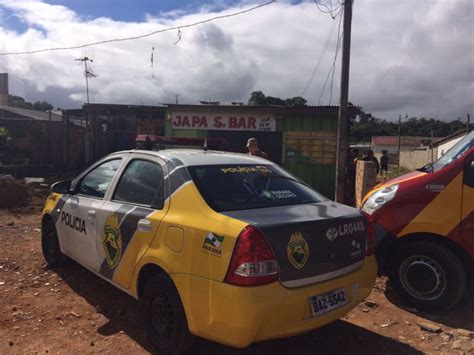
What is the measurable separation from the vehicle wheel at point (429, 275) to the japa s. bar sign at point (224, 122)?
9.61 meters

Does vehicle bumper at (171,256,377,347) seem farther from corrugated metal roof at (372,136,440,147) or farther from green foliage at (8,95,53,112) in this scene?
corrugated metal roof at (372,136,440,147)

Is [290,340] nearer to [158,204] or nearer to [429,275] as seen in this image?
[158,204]

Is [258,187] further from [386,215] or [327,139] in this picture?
[327,139]

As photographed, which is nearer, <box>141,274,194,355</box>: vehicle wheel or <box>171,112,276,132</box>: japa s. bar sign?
<box>141,274,194,355</box>: vehicle wheel

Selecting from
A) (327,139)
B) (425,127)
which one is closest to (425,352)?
(327,139)

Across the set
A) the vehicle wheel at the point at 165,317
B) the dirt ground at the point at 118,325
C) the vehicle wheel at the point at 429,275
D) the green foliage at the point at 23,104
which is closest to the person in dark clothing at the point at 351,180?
the dirt ground at the point at 118,325

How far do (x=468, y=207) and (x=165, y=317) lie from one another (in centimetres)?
306

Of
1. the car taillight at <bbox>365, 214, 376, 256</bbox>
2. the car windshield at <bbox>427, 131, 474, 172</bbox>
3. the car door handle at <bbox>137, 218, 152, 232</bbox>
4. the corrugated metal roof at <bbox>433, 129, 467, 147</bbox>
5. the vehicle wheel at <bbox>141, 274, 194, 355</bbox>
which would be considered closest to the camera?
the vehicle wheel at <bbox>141, 274, 194, 355</bbox>

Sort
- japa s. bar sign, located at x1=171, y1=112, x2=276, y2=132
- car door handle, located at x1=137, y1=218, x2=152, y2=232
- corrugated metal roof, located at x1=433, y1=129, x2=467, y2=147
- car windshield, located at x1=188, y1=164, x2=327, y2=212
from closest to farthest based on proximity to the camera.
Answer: car windshield, located at x1=188, y1=164, x2=327, y2=212
car door handle, located at x1=137, y1=218, x2=152, y2=232
japa s. bar sign, located at x1=171, y1=112, x2=276, y2=132
corrugated metal roof, located at x1=433, y1=129, x2=467, y2=147

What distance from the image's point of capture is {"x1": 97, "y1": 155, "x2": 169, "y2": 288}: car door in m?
3.36

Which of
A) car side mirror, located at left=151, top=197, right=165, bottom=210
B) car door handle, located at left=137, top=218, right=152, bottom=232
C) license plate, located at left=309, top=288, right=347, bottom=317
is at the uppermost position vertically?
car side mirror, located at left=151, top=197, right=165, bottom=210

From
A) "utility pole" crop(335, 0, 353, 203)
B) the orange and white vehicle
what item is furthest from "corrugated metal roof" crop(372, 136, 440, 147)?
the orange and white vehicle

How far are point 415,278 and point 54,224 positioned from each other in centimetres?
411

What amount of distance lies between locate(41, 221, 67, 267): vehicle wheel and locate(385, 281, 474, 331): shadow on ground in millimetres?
3914
